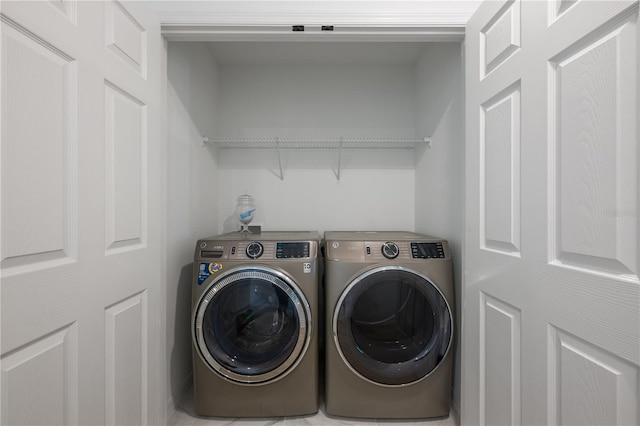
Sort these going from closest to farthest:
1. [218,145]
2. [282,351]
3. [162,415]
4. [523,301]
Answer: [523,301], [162,415], [282,351], [218,145]

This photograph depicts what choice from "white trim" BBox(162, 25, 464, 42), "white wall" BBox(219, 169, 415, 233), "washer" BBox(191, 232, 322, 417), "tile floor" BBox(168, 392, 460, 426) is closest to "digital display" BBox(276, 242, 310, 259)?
"washer" BBox(191, 232, 322, 417)

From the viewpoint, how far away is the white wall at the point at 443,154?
1.65m

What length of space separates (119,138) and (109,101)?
123 mm

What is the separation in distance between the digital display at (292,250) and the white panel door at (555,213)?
0.81m

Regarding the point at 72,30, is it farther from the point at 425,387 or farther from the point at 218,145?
the point at 425,387

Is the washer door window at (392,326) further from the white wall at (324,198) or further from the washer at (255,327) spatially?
the white wall at (324,198)

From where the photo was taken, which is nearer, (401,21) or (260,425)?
(401,21)

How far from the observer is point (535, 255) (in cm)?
91

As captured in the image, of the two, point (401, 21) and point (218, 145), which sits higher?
point (401, 21)

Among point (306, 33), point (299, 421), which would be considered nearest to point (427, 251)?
point (299, 421)

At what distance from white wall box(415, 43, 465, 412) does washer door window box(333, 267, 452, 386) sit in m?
0.20

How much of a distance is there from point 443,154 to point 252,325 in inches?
60.1

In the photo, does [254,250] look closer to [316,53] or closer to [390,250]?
[390,250]

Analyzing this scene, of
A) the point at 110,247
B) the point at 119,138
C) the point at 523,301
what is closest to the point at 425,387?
the point at 523,301
